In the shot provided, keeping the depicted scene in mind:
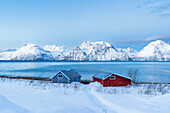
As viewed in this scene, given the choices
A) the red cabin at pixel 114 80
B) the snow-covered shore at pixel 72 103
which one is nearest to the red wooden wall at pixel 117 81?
the red cabin at pixel 114 80

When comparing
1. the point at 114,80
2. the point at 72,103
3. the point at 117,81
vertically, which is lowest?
the point at 117,81

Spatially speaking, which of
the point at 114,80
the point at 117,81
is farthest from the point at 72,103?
the point at 117,81

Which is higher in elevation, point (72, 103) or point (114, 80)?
point (72, 103)

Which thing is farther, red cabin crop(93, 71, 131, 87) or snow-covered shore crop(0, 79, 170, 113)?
red cabin crop(93, 71, 131, 87)

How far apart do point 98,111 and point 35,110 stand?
3.09 meters

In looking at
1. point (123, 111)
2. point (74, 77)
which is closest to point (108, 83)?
point (74, 77)

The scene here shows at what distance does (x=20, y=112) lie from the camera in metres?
5.46

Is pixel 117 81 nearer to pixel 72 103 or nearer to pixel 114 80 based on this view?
pixel 114 80

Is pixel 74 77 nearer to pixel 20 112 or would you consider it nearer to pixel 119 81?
pixel 119 81

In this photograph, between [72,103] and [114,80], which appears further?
[114,80]

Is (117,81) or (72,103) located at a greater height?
(72,103)

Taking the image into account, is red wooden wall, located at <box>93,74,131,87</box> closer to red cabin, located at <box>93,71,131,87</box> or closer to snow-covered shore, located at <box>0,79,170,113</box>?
red cabin, located at <box>93,71,131,87</box>

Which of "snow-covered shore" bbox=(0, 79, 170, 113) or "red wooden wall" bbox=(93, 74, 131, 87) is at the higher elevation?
"snow-covered shore" bbox=(0, 79, 170, 113)

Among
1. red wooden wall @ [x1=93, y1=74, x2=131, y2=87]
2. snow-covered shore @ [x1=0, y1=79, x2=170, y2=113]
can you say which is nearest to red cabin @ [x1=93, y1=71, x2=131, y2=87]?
red wooden wall @ [x1=93, y1=74, x2=131, y2=87]
